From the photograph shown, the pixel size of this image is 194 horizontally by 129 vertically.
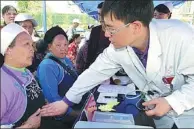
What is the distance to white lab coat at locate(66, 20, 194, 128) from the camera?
4.86 ft

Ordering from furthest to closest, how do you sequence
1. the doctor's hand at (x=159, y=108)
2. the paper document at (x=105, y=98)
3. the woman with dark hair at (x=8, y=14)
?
1. the woman with dark hair at (x=8, y=14)
2. the paper document at (x=105, y=98)
3. the doctor's hand at (x=159, y=108)

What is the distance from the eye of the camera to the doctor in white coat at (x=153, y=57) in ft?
4.85

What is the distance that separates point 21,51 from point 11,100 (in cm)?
33

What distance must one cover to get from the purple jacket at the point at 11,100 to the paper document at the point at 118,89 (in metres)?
0.62

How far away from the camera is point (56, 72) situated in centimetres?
242

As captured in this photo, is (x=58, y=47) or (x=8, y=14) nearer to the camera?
(x=58, y=47)

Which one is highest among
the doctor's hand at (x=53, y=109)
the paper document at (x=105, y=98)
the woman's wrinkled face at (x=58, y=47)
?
the woman's wrinkled face at (x=58, y=47)

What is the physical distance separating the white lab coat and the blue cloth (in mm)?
524

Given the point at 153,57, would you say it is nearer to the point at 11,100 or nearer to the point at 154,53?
the point at 154,53

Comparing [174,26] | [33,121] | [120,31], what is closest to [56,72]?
[33,121]

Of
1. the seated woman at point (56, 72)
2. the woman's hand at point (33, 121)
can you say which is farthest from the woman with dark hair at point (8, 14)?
the woman's hand at point (33, 121)

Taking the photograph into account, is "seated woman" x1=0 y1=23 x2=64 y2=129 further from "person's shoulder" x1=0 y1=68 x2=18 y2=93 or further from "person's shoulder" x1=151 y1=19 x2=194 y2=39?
"person's shoulder" x1=151 y1=19 x2=194 y2=39

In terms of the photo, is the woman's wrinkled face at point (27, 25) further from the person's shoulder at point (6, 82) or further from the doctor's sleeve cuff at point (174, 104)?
the doctor's sleeve cuff at point (174, 104)

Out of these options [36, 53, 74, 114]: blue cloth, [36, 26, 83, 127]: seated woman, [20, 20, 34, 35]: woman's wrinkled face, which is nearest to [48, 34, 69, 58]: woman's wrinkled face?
[36, 26, 83, 127]: seated woman
